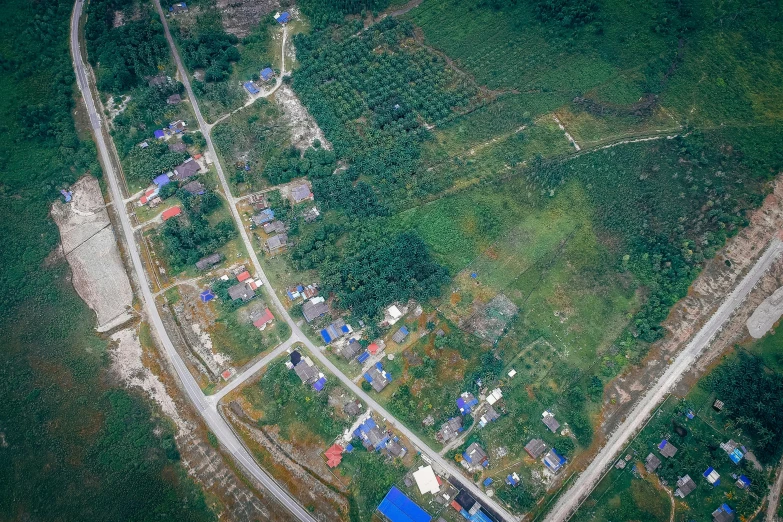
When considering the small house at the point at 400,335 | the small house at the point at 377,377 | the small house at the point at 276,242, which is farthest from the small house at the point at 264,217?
the small house at the point at 377,377

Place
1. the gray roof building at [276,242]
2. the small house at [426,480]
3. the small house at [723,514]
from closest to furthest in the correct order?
the small house at [723,514] < the small house at [426,480] < the gray roof building at [276,242]

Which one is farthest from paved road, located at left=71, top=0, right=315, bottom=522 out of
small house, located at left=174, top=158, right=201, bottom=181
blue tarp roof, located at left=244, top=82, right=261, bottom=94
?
blue tarp roof, located at left=244, top=82, right=261, bottom=94

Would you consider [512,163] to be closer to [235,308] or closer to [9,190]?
[235,308]

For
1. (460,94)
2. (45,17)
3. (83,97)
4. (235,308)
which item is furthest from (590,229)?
(45,17)

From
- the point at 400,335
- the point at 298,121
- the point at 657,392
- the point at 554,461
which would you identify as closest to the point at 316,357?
the point at 400,335

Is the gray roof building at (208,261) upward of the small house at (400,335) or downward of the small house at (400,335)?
upward

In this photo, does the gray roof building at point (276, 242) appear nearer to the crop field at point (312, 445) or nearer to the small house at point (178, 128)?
the crop field at point (312, 445)
